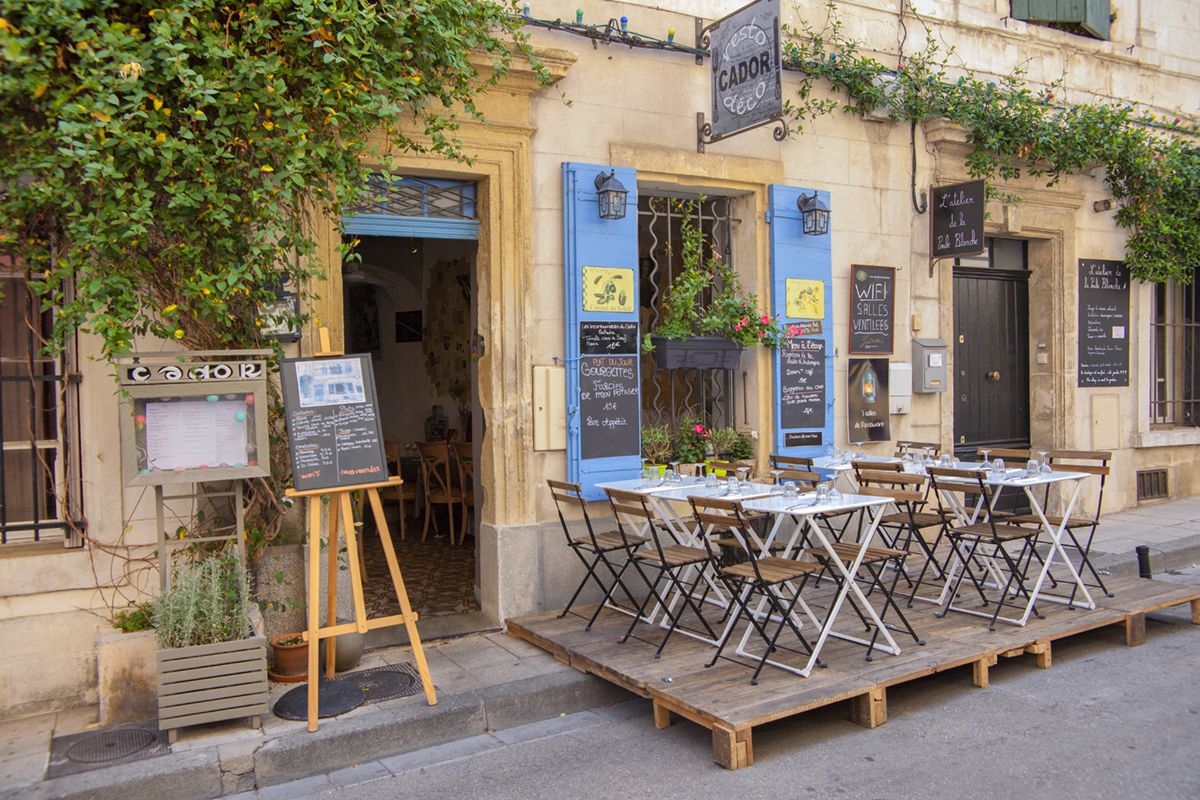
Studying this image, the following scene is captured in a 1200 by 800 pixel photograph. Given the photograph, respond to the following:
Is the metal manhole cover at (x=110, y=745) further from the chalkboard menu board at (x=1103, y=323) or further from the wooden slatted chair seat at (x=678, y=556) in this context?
the chalkboard menu board at (x=1103, y=323)

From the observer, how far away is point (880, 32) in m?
8.23

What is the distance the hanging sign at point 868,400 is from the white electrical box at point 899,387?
6 centimetres

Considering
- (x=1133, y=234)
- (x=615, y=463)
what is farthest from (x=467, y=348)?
(x=1133, y=234)

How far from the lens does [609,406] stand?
6.57 metres

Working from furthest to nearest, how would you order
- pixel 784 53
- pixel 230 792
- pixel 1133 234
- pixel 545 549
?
pixel 1133 234 < pixel 784 53 < pixel 545 549 < pixel 230 792

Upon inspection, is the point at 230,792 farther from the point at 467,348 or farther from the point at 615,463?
the point at 467,348

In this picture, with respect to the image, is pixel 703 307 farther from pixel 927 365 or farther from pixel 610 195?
pixel 927 365

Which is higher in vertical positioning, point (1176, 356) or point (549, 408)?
point (1176, 356)

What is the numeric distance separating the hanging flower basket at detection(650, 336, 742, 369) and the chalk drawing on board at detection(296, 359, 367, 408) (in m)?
2.60

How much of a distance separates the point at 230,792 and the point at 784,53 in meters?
6.32

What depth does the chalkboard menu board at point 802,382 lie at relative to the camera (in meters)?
7.40

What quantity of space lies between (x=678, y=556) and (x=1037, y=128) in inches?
226

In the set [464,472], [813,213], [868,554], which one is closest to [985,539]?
[868,554]

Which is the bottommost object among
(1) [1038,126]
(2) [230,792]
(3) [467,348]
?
(2) [230,792]
